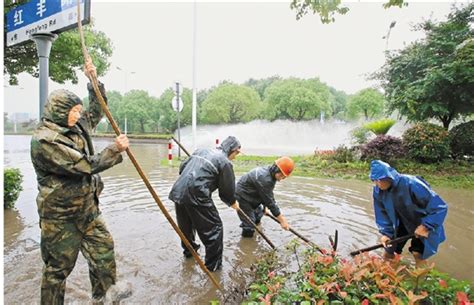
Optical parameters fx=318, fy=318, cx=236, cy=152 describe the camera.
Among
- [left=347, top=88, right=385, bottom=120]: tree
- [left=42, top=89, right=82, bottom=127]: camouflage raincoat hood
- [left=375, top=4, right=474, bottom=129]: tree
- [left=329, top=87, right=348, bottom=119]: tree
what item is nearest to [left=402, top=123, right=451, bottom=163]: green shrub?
[left=375, top=4, right=474, bottom=129]: tree

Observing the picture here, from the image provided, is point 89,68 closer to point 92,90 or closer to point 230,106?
point 92,90

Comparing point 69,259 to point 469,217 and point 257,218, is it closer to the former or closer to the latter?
point 257,218

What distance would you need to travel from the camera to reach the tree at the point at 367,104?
111 ft

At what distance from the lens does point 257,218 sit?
5.13 meters

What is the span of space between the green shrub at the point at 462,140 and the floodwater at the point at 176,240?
3.33 m

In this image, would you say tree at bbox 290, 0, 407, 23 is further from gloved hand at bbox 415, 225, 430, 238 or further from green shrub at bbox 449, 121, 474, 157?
green shrub at bbox 449, 121, 474, 157

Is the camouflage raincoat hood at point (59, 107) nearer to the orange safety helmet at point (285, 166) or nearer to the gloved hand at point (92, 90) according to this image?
the gloved hand at point (92, 90)

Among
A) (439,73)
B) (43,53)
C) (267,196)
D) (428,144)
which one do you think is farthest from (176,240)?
(439,73)

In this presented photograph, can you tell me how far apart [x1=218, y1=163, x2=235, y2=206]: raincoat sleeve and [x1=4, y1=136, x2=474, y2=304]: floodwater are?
0.90 m

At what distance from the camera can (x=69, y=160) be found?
7.55 ft

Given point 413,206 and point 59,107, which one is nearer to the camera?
point 59,107

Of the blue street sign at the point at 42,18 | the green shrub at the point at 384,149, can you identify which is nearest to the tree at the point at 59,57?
the blue street sign at the point at 42,18

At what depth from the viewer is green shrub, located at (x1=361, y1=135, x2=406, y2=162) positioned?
1080cm

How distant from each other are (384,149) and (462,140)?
2.44 m
